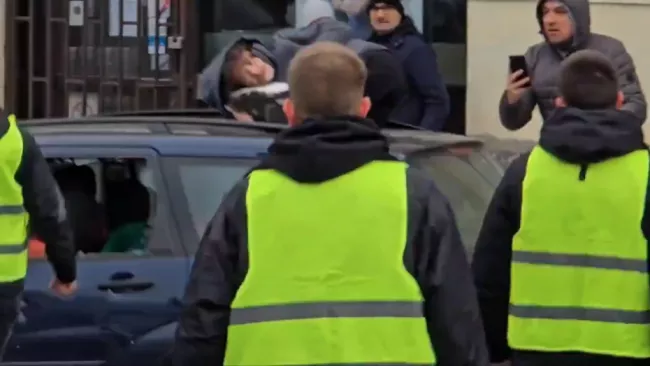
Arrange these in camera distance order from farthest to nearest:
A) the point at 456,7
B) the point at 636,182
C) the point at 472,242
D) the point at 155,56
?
the point at 155,56 → the point at 456,7 → the point at 472,242 → the point at 636,182

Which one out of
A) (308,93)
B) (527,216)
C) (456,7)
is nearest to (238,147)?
(527,216)

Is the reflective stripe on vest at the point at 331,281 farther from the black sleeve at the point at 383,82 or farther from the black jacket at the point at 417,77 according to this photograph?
the black jacket at the point at 417,77

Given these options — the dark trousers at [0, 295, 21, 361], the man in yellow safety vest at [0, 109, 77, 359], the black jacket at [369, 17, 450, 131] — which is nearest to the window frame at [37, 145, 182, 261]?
the man in yellow safety vest at [0, 109, 77, 359]

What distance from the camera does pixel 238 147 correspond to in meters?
5.56

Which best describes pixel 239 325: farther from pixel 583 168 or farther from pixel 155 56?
pixel 155 56

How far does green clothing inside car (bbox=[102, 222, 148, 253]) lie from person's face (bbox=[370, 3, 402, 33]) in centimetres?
287

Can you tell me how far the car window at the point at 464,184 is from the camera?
5.44 meters

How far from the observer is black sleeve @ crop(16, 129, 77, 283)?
16.9 ft

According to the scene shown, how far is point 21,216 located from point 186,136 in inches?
31.3

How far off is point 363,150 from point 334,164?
0.26 ft

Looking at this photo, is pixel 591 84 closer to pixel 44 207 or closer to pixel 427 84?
pixel 44 207

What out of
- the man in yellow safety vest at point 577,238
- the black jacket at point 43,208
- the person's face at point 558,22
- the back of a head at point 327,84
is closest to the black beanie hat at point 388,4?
the person's face at point 558,22

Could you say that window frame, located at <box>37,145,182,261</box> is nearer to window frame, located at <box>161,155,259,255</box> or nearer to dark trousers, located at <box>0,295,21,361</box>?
window frame, located at <box>161,155,259,255</box>

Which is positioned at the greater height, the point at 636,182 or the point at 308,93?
the point at 308,93
